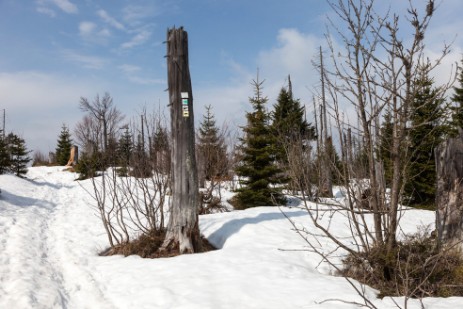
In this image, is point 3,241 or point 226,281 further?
point 3,241

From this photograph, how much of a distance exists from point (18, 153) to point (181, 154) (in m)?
21.3

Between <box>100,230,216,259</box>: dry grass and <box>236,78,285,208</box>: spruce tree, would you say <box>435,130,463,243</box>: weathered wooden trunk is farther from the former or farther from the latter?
<box>236,78,285,208</box>: spruce tree

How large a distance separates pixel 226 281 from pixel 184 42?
13.8 feet

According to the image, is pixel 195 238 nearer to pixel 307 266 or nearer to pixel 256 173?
pixel 307 266

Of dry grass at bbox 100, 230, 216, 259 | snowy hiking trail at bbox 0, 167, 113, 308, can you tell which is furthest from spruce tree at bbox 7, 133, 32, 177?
dry grass at bbox 100, 230, 216, 259

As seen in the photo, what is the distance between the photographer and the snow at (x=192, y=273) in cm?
388

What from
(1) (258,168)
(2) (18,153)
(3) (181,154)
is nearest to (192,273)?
(3) (181,154)

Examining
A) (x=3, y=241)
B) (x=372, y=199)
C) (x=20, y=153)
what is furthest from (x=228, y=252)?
(x=20, y=153)

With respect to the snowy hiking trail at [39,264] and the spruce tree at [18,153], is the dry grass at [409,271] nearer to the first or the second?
the snowy hiking trail at [39,264]

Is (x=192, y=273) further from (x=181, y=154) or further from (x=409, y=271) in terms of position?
(x=409, y=271)

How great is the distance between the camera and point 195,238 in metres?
6.00

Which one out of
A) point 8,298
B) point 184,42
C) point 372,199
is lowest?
point 8,298

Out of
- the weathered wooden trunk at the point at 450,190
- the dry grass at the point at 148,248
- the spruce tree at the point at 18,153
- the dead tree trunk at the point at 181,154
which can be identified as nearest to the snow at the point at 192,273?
the dry grass at the point at 148,248

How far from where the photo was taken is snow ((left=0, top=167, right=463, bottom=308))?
153 inches
